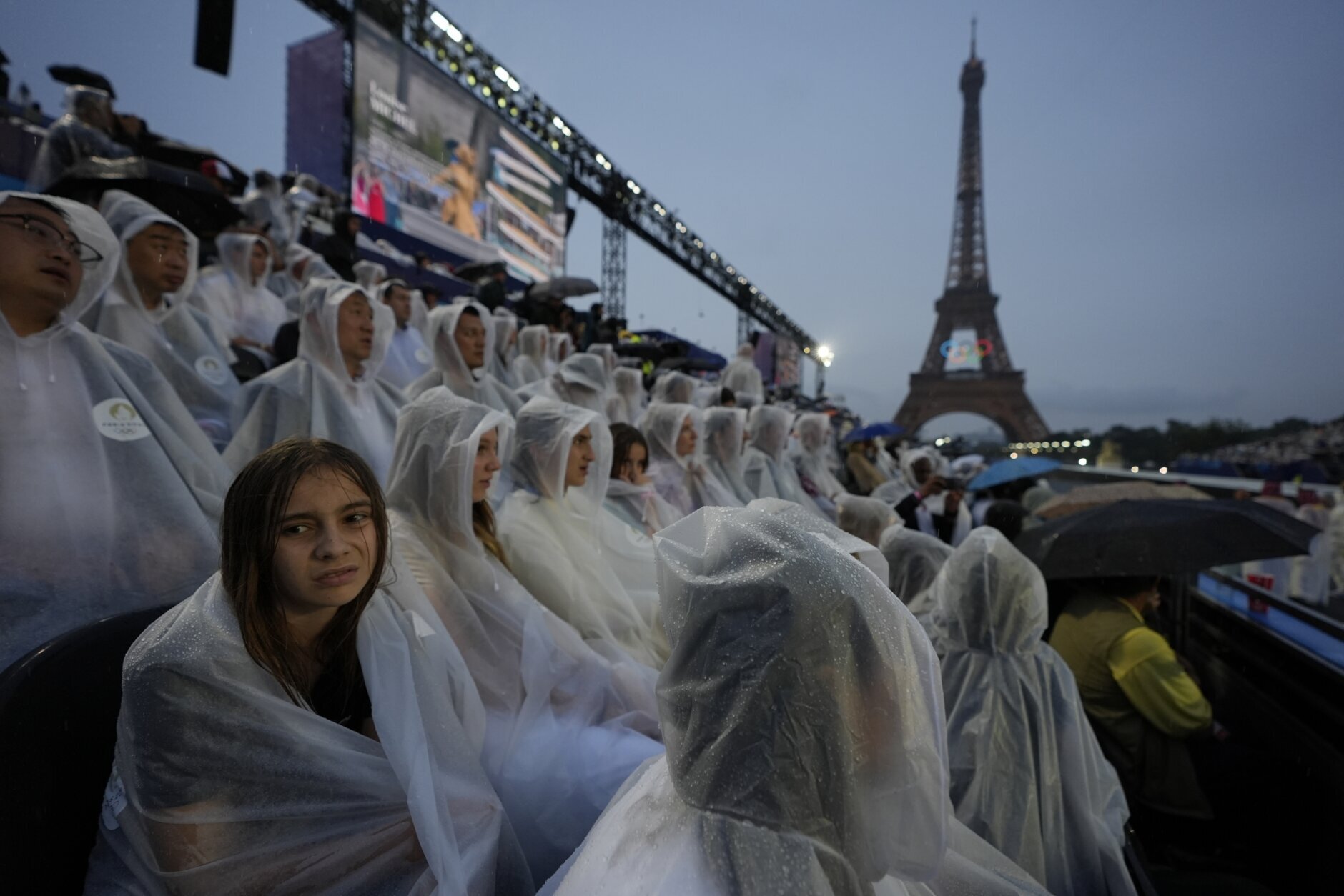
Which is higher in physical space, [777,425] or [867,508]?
[777,425]

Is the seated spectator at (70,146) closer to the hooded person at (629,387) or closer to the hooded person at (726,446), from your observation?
the hooded person at (629,387)

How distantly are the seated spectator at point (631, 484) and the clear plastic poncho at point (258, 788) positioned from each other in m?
2.40

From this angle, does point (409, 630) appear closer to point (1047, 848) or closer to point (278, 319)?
point (1047, 848)

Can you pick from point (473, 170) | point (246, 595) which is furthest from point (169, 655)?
point (473, 170)

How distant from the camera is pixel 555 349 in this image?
8.49m

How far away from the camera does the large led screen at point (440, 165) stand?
43.0 ft

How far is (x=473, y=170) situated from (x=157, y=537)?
16194 millimetres

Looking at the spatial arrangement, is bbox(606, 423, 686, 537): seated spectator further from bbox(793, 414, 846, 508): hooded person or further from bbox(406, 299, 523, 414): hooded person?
bbox(793, 414, 846, 508): hooded person

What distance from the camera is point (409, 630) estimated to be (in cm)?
140

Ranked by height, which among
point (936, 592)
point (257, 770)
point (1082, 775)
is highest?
point (936, 592)

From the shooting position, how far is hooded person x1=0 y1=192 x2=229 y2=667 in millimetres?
1580

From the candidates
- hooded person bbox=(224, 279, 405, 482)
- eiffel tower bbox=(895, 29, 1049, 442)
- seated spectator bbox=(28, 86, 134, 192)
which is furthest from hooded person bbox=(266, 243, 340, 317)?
eiffel tower bbox=(895, 29, 1049, 442)

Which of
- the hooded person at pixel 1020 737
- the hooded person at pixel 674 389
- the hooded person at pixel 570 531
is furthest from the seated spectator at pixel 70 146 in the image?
the hooded person at pixel 1020 737

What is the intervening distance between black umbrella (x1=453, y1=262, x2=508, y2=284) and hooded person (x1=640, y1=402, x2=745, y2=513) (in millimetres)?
6872
